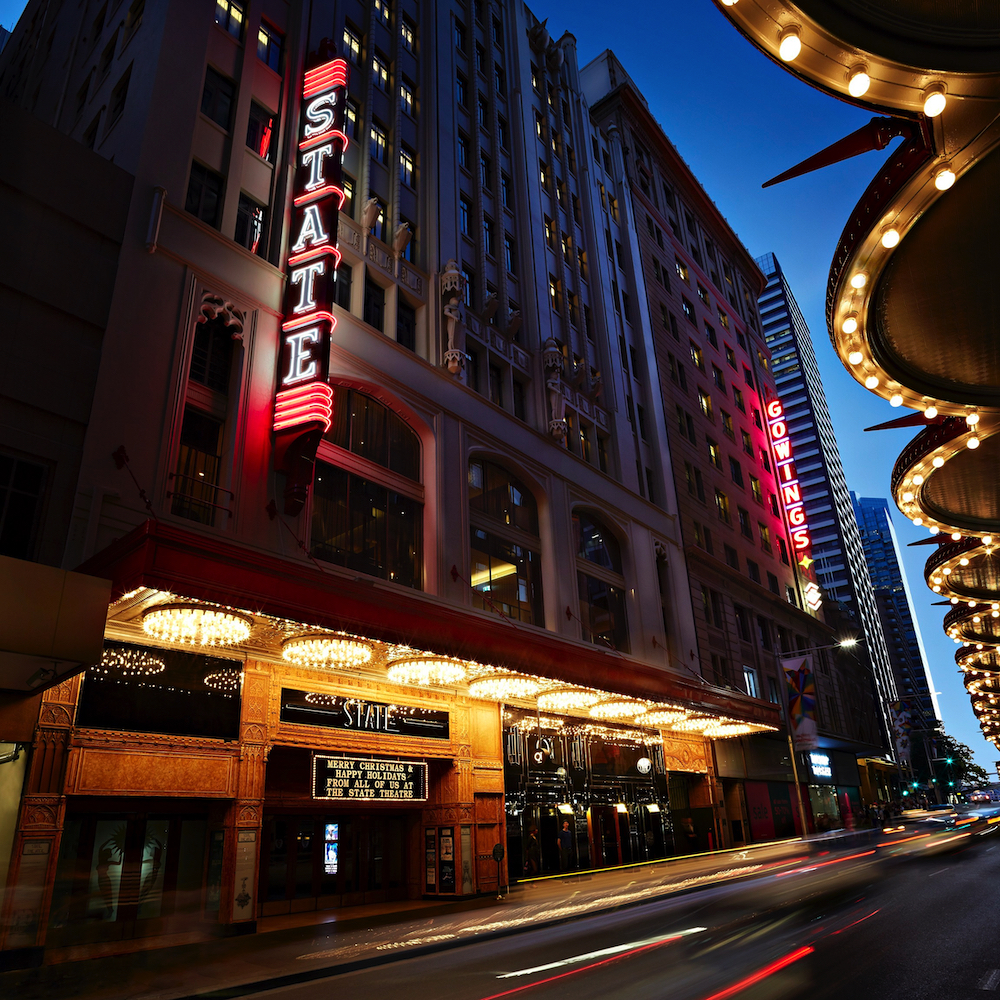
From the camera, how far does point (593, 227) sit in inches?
1604

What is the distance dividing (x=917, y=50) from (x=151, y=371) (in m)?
15.9

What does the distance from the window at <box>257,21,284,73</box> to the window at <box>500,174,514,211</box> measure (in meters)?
12.2

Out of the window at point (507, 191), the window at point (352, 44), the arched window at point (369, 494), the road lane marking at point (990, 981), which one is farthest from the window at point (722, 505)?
the road lane marking at point (990, 981)

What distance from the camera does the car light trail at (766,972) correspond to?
8.91 meters

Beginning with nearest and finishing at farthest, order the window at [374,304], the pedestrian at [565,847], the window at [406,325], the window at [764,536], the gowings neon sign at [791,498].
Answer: the window at [374,304], the window at [406,325], the pedestrian at [565,847], the window at [764,536], the gowings neon sign at [791,498]

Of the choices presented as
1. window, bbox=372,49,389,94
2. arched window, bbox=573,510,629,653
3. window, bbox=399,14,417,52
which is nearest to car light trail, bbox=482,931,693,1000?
arched window, bbox=573,510,629,653

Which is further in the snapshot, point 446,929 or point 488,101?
point 488,101

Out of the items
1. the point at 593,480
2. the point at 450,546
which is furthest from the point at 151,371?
the point at 593,480

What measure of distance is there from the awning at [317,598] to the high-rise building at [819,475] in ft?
359

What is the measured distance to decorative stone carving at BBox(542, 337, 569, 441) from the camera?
30281mm

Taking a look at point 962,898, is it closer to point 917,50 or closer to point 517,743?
point 517,743

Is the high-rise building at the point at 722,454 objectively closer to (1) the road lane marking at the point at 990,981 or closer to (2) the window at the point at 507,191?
(2) the window at the point at 507,191

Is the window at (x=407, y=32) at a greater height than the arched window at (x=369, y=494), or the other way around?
the window at (x=407, y=32)

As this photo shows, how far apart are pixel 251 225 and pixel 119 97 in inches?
216
